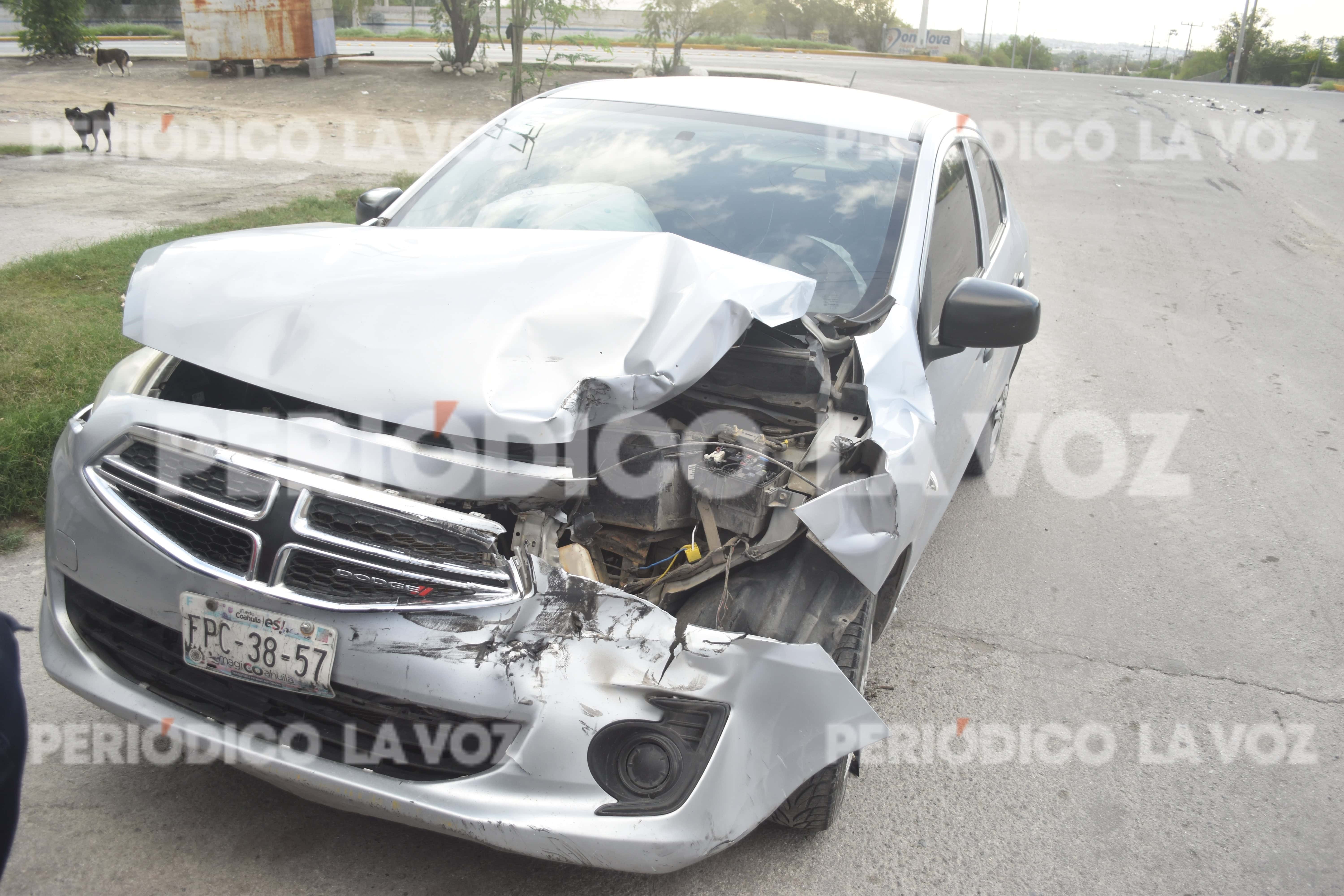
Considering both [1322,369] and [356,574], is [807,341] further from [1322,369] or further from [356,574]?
[1322,369]

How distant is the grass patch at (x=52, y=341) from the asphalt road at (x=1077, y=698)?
0.50 meters

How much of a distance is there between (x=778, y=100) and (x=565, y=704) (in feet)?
8.91

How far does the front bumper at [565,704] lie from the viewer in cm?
188

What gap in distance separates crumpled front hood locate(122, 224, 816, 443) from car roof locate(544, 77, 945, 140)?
3.65 ft

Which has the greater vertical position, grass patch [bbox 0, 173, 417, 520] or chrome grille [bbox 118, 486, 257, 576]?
chrome grille [bbox 118, 486, 257, 576]

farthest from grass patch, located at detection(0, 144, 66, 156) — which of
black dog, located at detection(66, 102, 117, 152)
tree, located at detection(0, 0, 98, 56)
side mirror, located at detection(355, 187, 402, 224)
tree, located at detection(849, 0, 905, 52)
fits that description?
tree, located at detection(849, 0, 905, 52)

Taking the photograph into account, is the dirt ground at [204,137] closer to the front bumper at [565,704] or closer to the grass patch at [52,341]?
the grass patch at [52,341]

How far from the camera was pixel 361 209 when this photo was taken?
3.78 metres

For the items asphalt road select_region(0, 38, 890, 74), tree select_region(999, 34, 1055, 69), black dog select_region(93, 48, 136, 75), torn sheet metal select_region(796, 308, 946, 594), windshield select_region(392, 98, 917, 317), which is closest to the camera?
torn sheet metal select_region(796, 308, 946, 594)

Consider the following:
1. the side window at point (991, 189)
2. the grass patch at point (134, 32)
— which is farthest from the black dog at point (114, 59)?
the side window at point (991, 189)

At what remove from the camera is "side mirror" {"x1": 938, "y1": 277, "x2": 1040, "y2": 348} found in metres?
2.88

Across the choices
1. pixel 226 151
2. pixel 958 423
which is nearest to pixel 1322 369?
pixel 958 423

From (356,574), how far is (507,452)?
0.41 m

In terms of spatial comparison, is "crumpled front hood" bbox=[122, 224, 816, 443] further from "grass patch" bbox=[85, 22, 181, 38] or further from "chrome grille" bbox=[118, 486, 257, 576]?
"grass patch" bbox=[85, 22, 181, 38]
